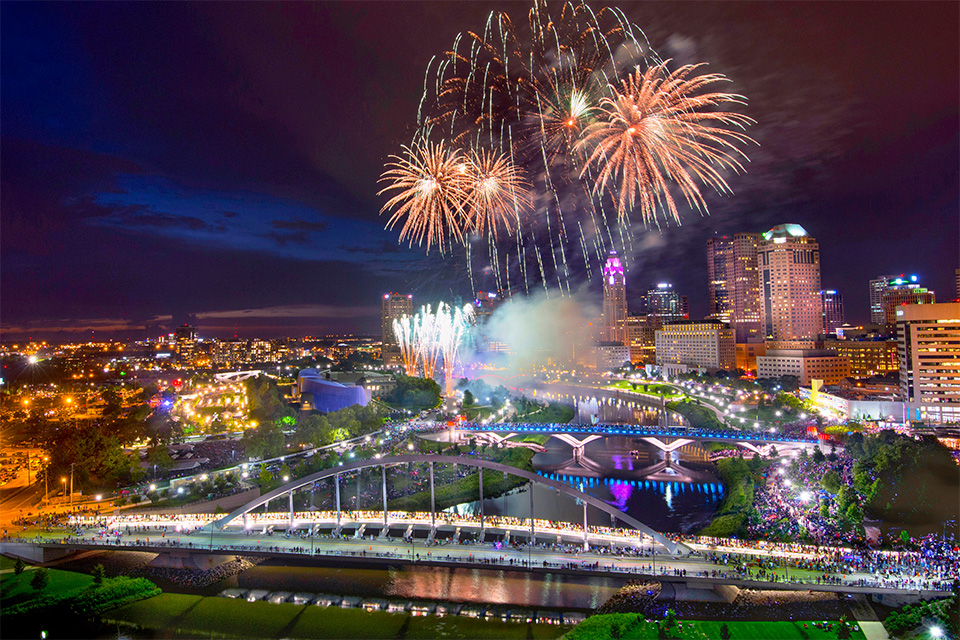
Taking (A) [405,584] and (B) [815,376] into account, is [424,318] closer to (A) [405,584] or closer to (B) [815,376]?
(A) [405,584]

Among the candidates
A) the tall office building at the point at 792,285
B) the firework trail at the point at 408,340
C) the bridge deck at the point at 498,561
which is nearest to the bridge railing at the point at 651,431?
the firework trail at the point at 408,340

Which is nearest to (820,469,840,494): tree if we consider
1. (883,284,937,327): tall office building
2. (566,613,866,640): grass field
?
(566,613,866,640): grass field

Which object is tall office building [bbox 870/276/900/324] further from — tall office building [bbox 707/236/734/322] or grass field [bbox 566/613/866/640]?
grass field [bbox 566/613/866/640]

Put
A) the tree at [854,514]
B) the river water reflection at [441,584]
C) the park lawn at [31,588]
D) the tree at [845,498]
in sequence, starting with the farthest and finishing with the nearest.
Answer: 1. the tree at [845,498]
2. the tree at [854,514]
3. the river water reflection at [441,584]
4. the park lawn at [31,588]

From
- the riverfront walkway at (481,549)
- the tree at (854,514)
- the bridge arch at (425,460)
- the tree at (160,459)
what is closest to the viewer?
the riverfront walkway at (481,549)

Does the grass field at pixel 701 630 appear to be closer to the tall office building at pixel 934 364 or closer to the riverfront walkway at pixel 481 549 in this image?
the riverfront walkway at pixel 481 549

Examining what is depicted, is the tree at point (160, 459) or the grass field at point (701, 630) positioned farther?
the tree at point (160, 459)

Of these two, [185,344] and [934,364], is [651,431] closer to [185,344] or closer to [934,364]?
[934,364]
